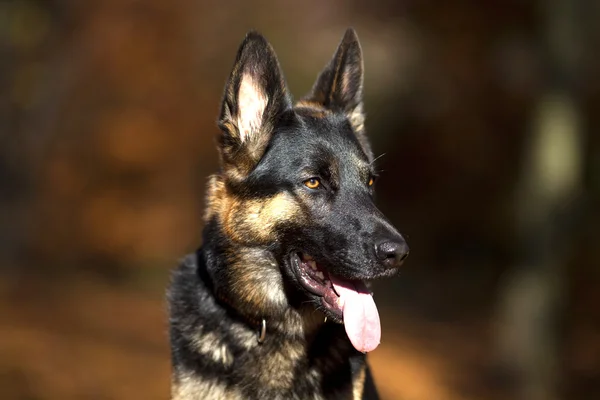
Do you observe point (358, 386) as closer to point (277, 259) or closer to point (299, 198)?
point (277, 259)

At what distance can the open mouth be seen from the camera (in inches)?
143

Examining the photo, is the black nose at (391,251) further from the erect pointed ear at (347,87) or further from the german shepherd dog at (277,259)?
the erect pointed ear at (347,87)

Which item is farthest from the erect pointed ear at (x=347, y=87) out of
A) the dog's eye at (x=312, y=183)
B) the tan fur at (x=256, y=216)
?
the tan fur at (x=256, y=216)

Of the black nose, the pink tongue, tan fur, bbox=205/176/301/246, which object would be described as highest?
tan fur, bbox=205/176/301/246

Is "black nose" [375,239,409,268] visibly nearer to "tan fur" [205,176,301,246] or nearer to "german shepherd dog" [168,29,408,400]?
"german shepherd dog" [168,29,408,400]

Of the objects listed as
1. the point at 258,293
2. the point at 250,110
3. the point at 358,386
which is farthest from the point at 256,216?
the point at 358,386

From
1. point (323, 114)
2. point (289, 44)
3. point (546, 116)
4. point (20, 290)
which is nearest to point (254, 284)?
point (323, 114)

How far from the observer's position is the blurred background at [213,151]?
12.2 meters

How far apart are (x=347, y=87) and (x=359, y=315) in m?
1.57

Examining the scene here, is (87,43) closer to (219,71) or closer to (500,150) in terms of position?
(219,71)

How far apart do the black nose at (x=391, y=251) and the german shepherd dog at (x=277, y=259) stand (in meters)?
0.04

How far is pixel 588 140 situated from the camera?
12789mm

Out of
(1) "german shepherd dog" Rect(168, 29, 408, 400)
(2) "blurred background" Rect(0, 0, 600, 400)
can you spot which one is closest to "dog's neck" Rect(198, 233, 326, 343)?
(1) "german shepherd dog" Rect(168, 29, 408, 400)

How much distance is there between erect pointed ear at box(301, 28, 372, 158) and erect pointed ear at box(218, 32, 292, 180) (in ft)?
1.61
